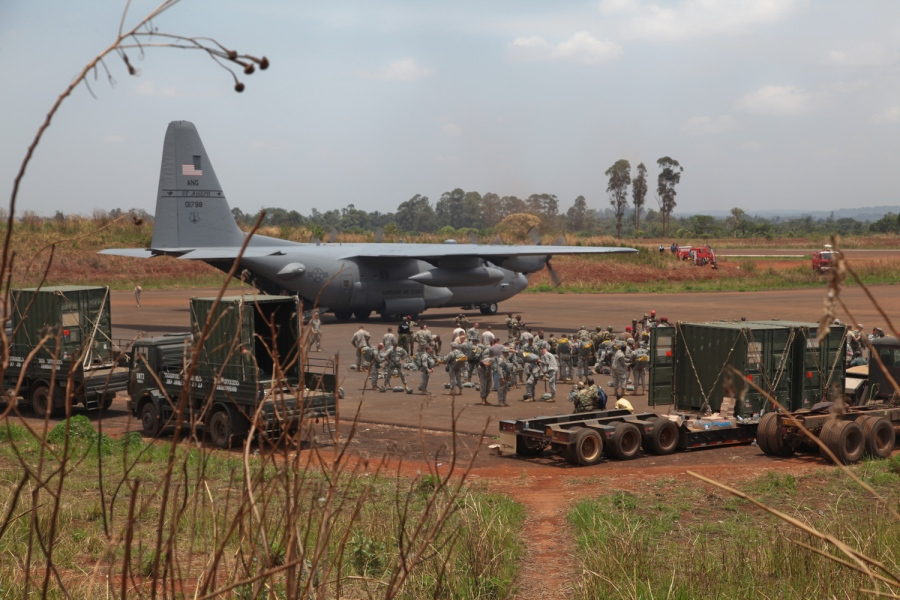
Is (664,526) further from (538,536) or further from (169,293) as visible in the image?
(169,293)

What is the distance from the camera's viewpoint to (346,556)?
977 centimetres

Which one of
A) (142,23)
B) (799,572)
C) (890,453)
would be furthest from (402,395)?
(142,23)

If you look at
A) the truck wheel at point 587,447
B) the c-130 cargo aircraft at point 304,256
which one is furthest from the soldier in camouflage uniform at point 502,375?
the c-130 cargo aircraft at point 304,256

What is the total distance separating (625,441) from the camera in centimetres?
1623

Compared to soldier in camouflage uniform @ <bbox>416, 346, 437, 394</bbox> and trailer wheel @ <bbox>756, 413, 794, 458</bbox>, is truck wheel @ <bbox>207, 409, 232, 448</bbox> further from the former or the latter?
trailer wheel @ <bbox>756, 413, 794, 458</bbox>

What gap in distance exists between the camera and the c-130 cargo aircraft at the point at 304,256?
3684cm

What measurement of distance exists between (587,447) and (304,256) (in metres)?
23.1

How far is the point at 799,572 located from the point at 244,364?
11429 millimetres

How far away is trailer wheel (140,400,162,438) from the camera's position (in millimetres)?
18234

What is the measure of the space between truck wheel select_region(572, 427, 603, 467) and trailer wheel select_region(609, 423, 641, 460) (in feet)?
0.81

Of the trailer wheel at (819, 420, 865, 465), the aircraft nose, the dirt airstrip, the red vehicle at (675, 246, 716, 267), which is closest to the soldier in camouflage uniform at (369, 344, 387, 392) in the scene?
the dirt airstrip

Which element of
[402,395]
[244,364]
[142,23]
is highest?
[142,23]

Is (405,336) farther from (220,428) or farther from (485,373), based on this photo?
(220,428)

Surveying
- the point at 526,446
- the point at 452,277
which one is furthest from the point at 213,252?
the point at 526,446
